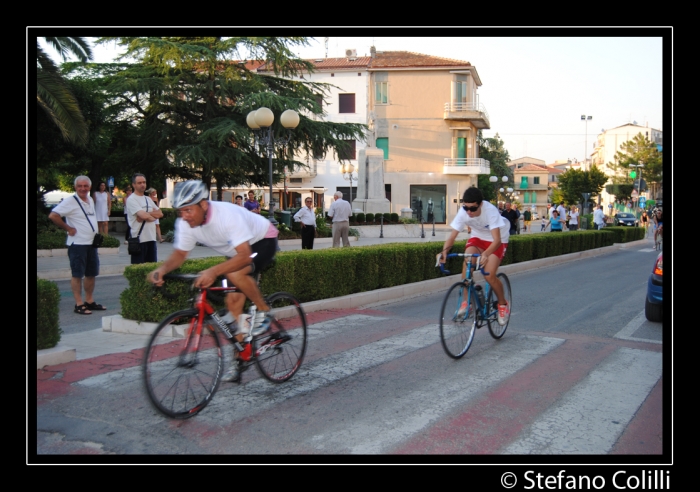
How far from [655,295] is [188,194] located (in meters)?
6.80

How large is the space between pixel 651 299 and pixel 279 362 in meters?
5.75

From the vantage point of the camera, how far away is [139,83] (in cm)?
2836

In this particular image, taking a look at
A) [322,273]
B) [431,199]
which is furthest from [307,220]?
[431,199]

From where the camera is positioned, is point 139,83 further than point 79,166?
No

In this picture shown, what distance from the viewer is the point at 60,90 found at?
14164 millimetres

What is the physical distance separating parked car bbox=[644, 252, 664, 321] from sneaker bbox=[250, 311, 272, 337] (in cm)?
568

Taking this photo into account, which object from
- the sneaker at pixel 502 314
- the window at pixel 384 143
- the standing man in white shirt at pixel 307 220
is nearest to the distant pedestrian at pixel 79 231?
the sneaker at pixel 502 314

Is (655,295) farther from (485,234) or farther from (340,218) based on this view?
(340,218)

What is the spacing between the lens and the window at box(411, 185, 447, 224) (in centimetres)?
5062

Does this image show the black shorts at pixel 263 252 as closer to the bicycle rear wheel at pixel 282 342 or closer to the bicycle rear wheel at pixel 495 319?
the bicycle rear wheel at pixel 282 342
